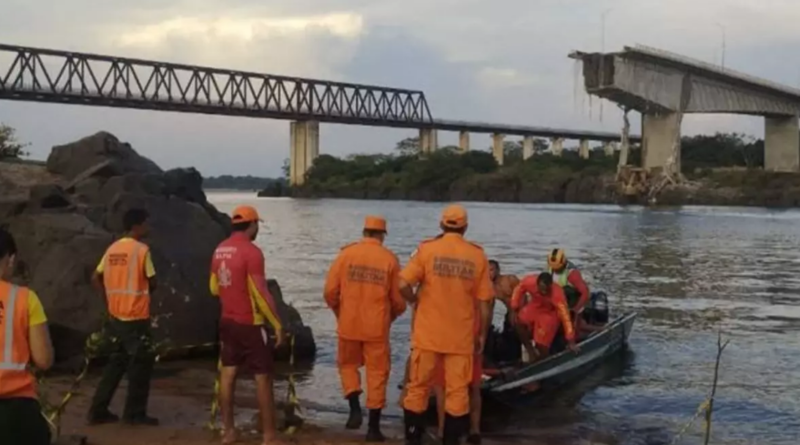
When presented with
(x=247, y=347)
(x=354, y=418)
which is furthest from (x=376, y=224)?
(x=354, y=418)

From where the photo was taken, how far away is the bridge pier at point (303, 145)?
13662cm

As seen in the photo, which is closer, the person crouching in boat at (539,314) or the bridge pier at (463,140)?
the person crouching in boat at (539,314)

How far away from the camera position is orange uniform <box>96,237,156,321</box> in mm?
9547

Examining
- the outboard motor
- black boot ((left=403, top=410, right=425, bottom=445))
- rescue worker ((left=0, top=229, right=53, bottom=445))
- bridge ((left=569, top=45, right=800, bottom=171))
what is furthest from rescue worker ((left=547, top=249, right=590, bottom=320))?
bridge ((left=569, top=45, right=800, bottom=171))

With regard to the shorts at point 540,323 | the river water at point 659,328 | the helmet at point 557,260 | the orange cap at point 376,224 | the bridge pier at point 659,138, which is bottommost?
the river water at point 659,328

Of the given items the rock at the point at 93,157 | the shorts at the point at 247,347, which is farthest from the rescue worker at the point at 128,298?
the rock at the point at 93,157

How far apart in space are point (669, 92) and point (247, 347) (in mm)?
91696

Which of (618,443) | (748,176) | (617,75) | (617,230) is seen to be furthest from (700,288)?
(748,176)

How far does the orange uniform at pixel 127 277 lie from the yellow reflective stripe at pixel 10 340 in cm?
400

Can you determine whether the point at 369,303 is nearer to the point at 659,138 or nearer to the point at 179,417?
the point at 179,417

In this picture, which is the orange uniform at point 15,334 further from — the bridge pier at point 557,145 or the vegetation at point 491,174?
the bridge pier at point 557,145

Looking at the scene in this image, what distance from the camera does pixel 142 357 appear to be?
9.88 m

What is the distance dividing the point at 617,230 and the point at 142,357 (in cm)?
5468

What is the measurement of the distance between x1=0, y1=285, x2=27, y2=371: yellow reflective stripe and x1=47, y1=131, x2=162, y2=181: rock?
12.6 m
